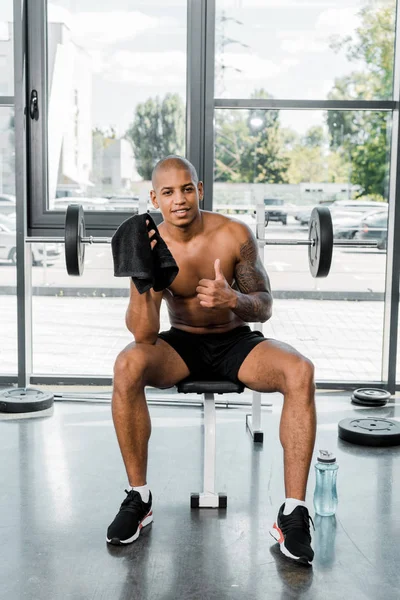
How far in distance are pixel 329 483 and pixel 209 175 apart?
1.89 m

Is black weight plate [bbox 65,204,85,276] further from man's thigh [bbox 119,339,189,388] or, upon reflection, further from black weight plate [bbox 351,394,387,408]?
black weight plate [bbox 351,394,387,408]

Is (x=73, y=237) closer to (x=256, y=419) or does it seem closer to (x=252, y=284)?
(x=252, y=284)

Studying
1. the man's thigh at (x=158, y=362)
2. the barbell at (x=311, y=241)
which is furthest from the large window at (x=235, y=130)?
the man's thigh at (x=158, y=362)

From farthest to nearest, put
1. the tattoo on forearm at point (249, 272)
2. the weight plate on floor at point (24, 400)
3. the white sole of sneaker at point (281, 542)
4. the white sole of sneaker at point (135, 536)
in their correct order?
the weight plate on floor at point (24, 400) → the tattoo on forearm at point (249, 272) → the white sole of sneaker at point (135, 536) → the white sole of sneaker at point (281, 542)

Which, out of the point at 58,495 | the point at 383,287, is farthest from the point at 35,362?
the point at 383,287

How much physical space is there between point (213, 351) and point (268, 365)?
0.23 m

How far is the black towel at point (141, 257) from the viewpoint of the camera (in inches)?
84.3

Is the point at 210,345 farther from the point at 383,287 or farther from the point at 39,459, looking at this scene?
the point at 383,287

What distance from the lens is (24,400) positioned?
355 cm

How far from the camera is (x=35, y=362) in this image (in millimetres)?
4117

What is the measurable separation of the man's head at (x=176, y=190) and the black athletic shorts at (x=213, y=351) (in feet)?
1.28

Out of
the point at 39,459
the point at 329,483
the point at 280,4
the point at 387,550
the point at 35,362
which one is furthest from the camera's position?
the point at 35,362

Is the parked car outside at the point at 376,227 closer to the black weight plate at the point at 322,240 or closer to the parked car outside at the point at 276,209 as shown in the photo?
the parked car outside at the point at 276,209

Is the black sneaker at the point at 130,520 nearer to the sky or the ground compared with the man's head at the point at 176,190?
nearer to the ground
